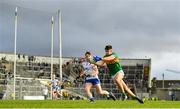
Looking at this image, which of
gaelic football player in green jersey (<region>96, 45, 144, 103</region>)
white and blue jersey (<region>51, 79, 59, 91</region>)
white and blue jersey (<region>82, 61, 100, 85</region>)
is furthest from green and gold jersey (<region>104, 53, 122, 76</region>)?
white and blue jersey (<region>51, 79, 59, 91</region>)

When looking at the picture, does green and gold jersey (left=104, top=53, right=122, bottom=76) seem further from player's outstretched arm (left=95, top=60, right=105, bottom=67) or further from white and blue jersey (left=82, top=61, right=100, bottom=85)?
white and blue jersey (left=82, top=61, right=100, bottom=85)

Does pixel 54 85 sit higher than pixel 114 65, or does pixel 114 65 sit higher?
pixel 114 65

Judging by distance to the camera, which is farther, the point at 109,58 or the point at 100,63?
the point at 109,58

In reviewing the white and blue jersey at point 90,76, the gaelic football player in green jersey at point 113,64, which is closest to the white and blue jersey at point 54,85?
the white and blue jersey at point 90,76

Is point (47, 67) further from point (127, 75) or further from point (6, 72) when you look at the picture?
point (127, 75)

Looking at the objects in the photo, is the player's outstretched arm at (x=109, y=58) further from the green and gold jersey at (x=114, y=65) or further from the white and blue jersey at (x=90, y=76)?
the white and blue jersey at (x=90, y=76)

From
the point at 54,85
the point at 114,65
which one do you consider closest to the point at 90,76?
the point at 114,65

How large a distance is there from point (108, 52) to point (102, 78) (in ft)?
246

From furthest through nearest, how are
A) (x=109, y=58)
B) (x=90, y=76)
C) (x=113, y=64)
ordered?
(x=90, y=76) < (x=113, y=64) < (x=109, y=58)

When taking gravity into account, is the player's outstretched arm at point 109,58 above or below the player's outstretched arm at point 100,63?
above

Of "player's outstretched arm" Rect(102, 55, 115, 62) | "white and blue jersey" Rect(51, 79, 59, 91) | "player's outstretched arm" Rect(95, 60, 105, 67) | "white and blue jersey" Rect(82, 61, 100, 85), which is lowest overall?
"white and blue jersey" Rect(51, 79, 59, 91)

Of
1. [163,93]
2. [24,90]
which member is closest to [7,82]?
[24,90]

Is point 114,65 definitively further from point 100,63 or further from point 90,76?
point 90,76

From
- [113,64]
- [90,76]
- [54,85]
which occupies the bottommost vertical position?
[54,85]
